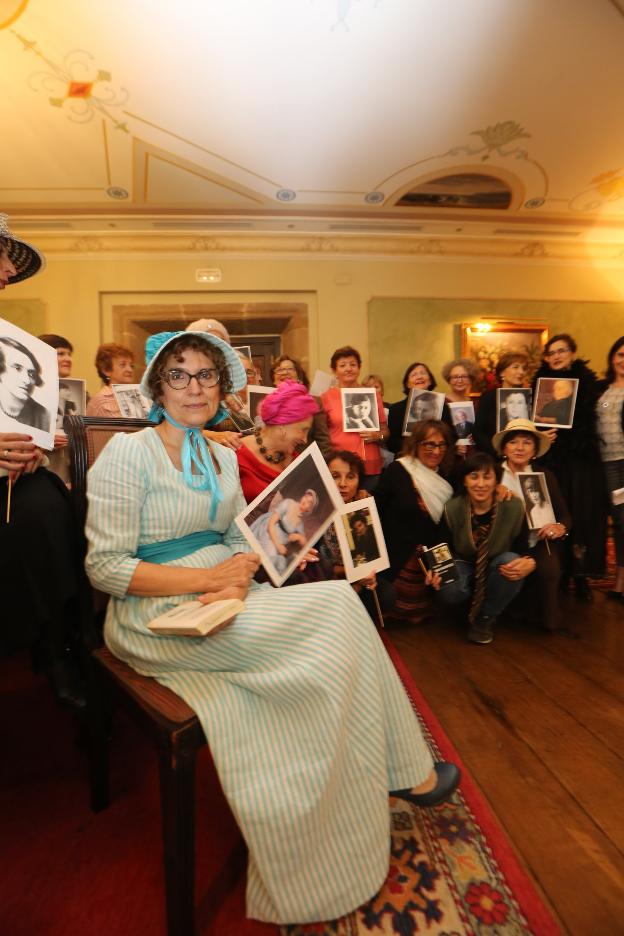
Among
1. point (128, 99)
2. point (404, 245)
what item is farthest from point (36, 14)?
point (404, 245)

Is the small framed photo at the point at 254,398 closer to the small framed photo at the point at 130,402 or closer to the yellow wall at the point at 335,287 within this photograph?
the small framed photo at the point at 130,402

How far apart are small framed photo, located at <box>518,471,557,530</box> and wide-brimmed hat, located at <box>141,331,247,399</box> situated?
2.20m

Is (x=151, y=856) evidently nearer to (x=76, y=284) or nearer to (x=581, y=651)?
(x=581, y=651)

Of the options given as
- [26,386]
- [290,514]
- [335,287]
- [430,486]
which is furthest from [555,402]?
[335,287]

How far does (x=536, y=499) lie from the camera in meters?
2.87

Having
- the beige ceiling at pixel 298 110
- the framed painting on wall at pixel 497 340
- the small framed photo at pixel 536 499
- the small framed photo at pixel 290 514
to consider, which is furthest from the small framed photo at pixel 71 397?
the framed painting on wall at pixel 497 340

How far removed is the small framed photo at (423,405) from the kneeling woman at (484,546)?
95 centimetres

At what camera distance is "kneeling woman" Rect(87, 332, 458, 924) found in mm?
937

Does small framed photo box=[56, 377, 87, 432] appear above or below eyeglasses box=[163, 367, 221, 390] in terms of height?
above

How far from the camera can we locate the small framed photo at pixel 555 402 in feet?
11.0

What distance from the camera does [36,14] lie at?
10.2 ft

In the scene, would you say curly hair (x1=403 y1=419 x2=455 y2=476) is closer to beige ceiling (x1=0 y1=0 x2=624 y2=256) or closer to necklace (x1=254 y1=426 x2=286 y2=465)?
necklace (x1=254 y1=426 x2=286 y2=465)

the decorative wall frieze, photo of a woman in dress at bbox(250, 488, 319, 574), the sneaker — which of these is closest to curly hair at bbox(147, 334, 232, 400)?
photo of a woman in dress at bbox(250, 488, 319, 574)

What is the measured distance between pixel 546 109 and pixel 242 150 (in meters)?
2.98
